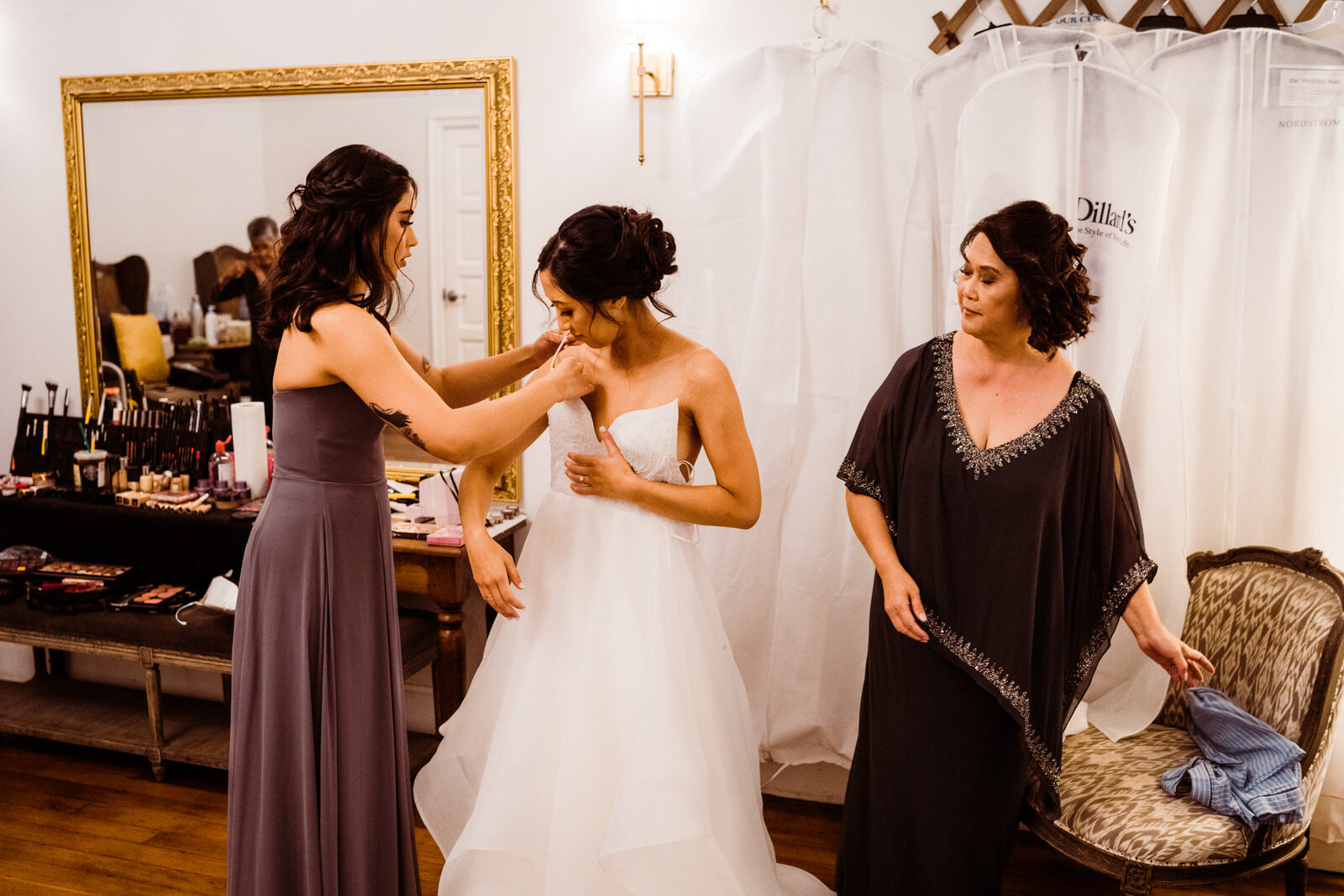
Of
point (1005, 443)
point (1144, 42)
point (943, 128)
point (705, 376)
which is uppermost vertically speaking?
point (1144, 42)

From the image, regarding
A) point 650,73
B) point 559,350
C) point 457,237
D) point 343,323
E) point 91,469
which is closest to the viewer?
point 343,323

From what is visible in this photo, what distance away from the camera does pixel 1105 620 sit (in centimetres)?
188

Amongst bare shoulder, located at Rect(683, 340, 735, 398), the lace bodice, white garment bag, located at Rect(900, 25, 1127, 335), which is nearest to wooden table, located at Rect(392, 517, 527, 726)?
the lace bodice

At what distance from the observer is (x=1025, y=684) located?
183 centimetres

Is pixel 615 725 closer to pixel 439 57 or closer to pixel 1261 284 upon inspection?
pixel 1261 284

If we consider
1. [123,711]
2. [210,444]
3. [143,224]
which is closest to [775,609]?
[210,444]

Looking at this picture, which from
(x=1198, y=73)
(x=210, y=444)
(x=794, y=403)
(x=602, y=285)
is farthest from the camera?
(x=210, y=444)

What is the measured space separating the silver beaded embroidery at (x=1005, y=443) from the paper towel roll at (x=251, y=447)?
80.9 inches

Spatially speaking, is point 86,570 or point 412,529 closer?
point 412,529

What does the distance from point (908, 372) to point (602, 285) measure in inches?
24.1

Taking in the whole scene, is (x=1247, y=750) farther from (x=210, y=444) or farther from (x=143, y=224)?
(x=143, y=224)

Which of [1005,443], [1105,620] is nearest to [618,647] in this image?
[1005,443]

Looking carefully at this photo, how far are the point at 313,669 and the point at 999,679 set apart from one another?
127cm

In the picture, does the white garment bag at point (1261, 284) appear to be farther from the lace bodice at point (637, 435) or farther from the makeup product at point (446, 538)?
the makeup product at point (446, 538)
